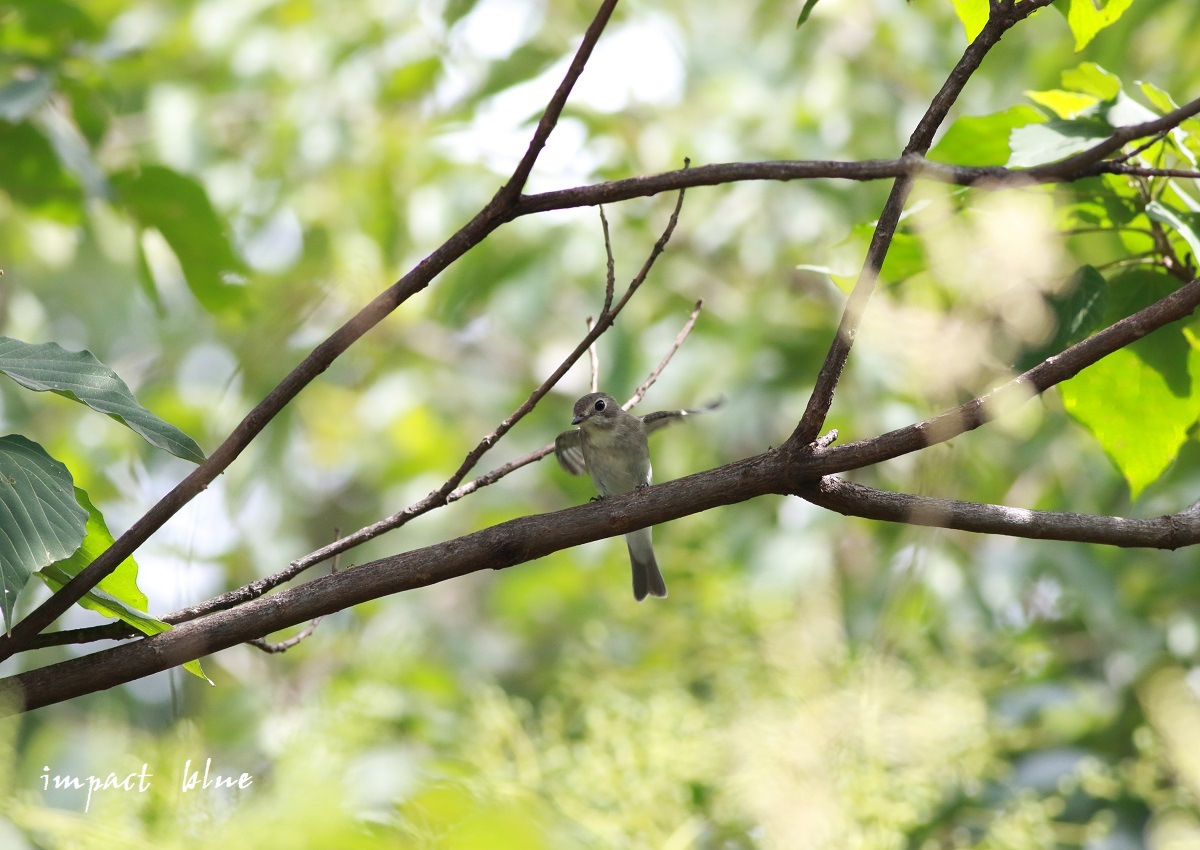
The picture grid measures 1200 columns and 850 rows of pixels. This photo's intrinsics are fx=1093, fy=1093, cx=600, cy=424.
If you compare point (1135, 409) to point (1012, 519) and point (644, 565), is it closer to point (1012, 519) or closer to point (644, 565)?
point (1012, 519)

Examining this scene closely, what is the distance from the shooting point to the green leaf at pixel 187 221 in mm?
3982

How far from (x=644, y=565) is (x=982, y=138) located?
130 inches

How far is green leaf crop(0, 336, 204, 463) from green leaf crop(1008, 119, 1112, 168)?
1.83 meters

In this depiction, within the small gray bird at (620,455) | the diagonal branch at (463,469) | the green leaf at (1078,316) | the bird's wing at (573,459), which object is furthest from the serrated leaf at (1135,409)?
the bird's wing at (573,459)

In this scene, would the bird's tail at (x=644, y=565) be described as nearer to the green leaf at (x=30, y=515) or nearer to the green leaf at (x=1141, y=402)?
the green leaf at (x=1141, y=402)

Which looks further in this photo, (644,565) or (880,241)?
(644,565)

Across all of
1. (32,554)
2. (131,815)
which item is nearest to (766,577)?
(131,815)

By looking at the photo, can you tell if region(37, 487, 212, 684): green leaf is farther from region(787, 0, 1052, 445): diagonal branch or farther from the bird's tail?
the bird's tail

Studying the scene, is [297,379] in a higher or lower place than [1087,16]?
lower

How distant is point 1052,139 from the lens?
8.26 ft

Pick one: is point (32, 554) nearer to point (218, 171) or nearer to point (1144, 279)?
point (1144, 279)

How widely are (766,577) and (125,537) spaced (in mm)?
3526

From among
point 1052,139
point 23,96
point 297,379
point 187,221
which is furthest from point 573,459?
point 297,379

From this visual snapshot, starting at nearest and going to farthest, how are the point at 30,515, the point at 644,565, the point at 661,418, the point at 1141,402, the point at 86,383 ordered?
the point at 30,515, the point at 86,383, the point at 1141,402, the point at 661,418, the point at 644,565
